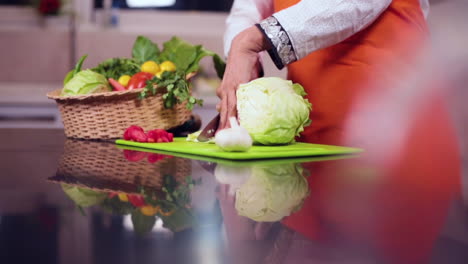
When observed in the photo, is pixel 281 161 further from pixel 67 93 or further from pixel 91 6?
pixel 91 6

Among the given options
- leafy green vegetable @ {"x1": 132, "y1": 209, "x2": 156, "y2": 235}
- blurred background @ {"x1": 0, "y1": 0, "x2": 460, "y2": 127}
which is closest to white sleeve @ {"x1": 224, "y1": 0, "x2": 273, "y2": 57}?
leafy green vegetable @ {"x1": 132, "y1": 209, "x2": 156, "y2": 235}

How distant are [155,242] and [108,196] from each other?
236mm

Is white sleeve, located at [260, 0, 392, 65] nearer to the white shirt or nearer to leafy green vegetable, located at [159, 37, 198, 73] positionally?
the white shirt

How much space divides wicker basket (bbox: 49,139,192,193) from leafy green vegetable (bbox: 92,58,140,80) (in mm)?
661

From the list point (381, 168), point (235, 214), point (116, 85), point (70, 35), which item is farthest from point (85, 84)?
point (70, 35)

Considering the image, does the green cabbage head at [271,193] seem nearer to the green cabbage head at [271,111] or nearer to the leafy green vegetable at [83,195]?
the leafy green vegetable at [83,195]

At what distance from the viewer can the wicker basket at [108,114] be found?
5.18 ft

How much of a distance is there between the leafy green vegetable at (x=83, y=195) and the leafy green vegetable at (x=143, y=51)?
4.26ft

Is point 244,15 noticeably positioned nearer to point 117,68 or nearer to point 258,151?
point 117,68

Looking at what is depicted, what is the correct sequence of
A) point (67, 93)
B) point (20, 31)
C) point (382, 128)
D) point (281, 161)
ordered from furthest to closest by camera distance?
point (20, 31) → point (67, 93) → point (382, 128) → point (281, 161)

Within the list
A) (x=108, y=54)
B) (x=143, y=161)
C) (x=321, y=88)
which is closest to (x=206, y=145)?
(x=143, y=161)

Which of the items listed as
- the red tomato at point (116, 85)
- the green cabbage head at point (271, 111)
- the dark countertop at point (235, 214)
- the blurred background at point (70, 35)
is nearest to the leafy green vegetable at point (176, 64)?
the red tomato at point (116, 85)

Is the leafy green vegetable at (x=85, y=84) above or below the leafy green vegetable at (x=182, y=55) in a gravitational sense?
below

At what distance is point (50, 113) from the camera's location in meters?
2.89
